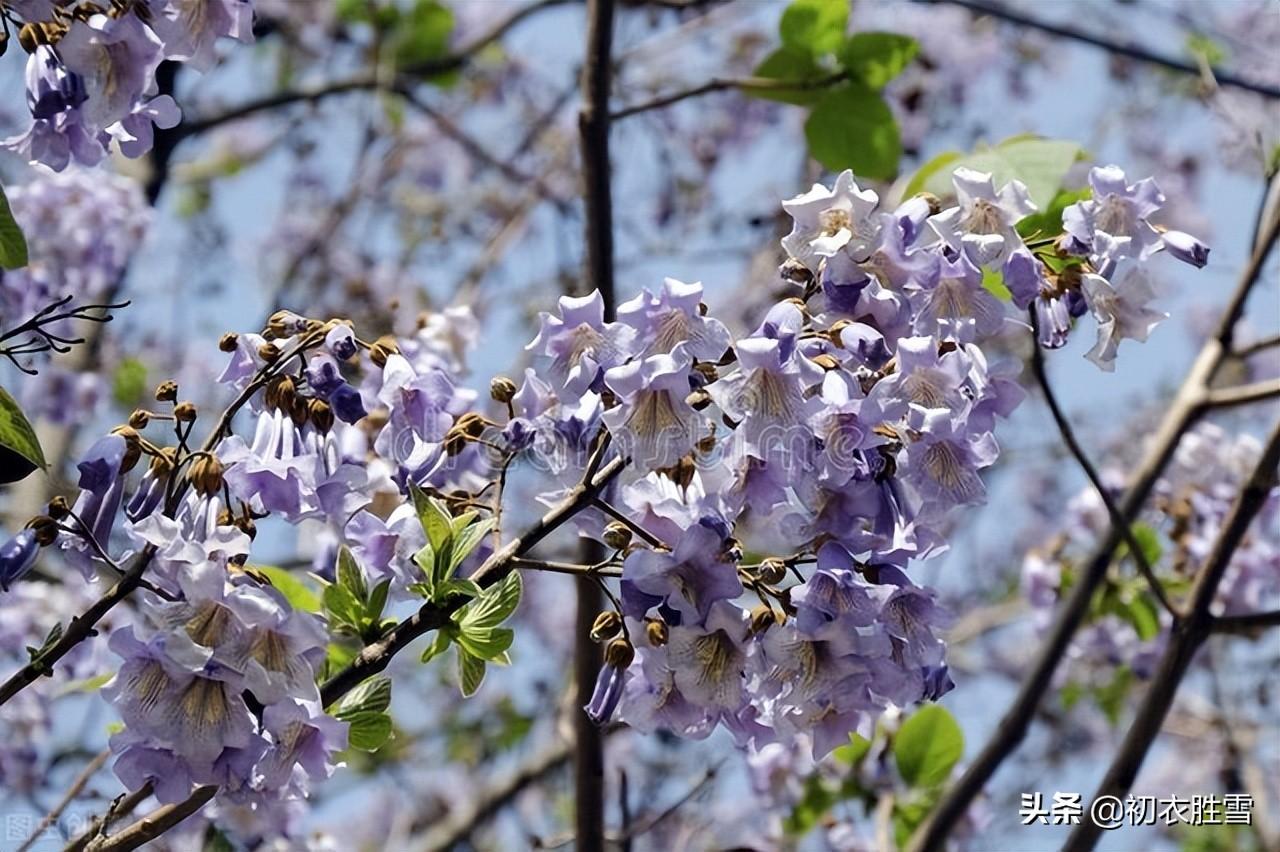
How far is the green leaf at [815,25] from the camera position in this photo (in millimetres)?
2619

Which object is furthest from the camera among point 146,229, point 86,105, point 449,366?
point 146,229

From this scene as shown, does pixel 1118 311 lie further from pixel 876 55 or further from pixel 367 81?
pixel 367 81

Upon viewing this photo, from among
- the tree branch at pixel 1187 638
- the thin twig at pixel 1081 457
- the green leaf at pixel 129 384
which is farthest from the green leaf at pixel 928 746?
the green leaf at pixel 129 384

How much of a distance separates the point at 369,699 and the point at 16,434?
19.6 inches

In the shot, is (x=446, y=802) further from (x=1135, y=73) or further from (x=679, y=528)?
(x=679, y=528)

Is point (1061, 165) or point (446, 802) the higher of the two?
point (446, 802)

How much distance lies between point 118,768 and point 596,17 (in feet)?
5.40

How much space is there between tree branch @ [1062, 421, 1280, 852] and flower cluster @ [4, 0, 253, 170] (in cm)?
182

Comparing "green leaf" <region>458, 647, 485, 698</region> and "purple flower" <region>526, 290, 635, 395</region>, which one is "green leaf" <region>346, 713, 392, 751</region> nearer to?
"green leaf" <region>458, 647, 485, 698</region>

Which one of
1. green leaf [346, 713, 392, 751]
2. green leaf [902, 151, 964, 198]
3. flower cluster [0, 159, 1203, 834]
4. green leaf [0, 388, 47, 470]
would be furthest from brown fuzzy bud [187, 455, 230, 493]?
green leaf [902, 151, 964, 198]

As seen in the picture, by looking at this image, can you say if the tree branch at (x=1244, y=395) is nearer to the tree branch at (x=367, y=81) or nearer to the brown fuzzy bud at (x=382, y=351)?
the brown fuzzy bud at (x=382, y=351)

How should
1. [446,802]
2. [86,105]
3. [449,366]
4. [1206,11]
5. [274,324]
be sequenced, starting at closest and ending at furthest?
1. [274,324]
2. [86,105]
3. [449,366]
4. [1206,11]
5. [446,802]

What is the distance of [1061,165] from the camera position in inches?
84.4

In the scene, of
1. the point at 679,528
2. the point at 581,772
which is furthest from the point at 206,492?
the point at 581,772
